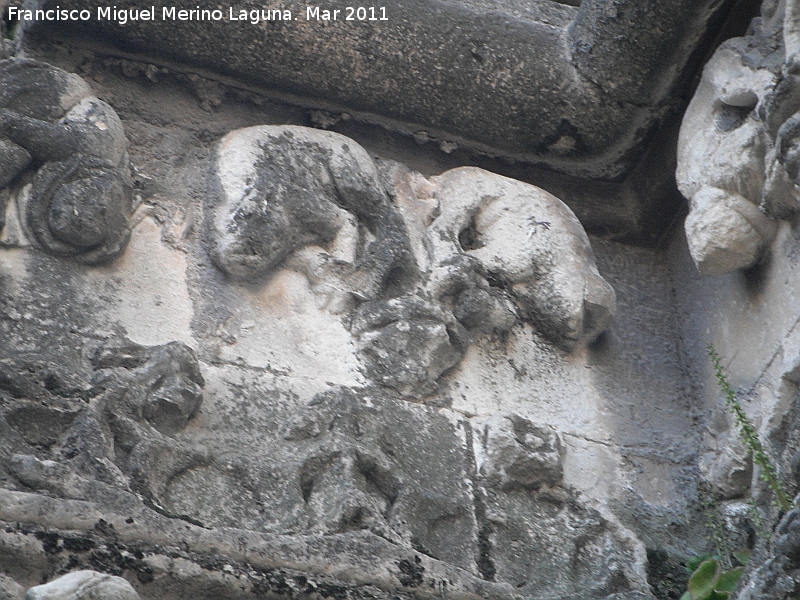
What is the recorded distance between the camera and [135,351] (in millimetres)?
2680

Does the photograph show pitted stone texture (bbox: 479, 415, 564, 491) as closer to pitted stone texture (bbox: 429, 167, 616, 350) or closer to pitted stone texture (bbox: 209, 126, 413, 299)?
pitted stone texture (bbox: 429, 167, 616, 350)

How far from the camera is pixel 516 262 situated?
316cm

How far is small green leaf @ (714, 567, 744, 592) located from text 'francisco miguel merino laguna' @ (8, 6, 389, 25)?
1717mm

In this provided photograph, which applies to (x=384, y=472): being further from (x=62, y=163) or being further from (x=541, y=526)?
(x=62, y=163)

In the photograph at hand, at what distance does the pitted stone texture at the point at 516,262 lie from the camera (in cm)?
311

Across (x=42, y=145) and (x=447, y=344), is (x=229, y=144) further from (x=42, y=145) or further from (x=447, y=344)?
(x=447, y=344)

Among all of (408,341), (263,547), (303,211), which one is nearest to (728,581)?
(263,547)

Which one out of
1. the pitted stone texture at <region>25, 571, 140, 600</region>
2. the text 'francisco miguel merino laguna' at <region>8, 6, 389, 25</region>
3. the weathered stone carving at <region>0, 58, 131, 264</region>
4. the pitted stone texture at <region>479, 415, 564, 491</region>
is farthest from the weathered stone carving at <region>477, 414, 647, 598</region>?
the text 'francisco miguel merino laguna' at <region>8, 6, 389, 25</region>

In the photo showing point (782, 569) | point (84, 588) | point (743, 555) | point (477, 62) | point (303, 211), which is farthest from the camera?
point (477, 62)

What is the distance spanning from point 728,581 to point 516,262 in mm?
1080

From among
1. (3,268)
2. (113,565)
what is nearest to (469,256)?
(3,268)

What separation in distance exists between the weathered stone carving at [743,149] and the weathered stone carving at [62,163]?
1345 millimetres

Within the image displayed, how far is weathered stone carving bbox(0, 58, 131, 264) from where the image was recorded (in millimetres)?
2830

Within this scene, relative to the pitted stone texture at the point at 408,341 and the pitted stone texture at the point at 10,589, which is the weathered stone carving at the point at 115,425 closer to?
the pitted stone texture at the point at 10,589
